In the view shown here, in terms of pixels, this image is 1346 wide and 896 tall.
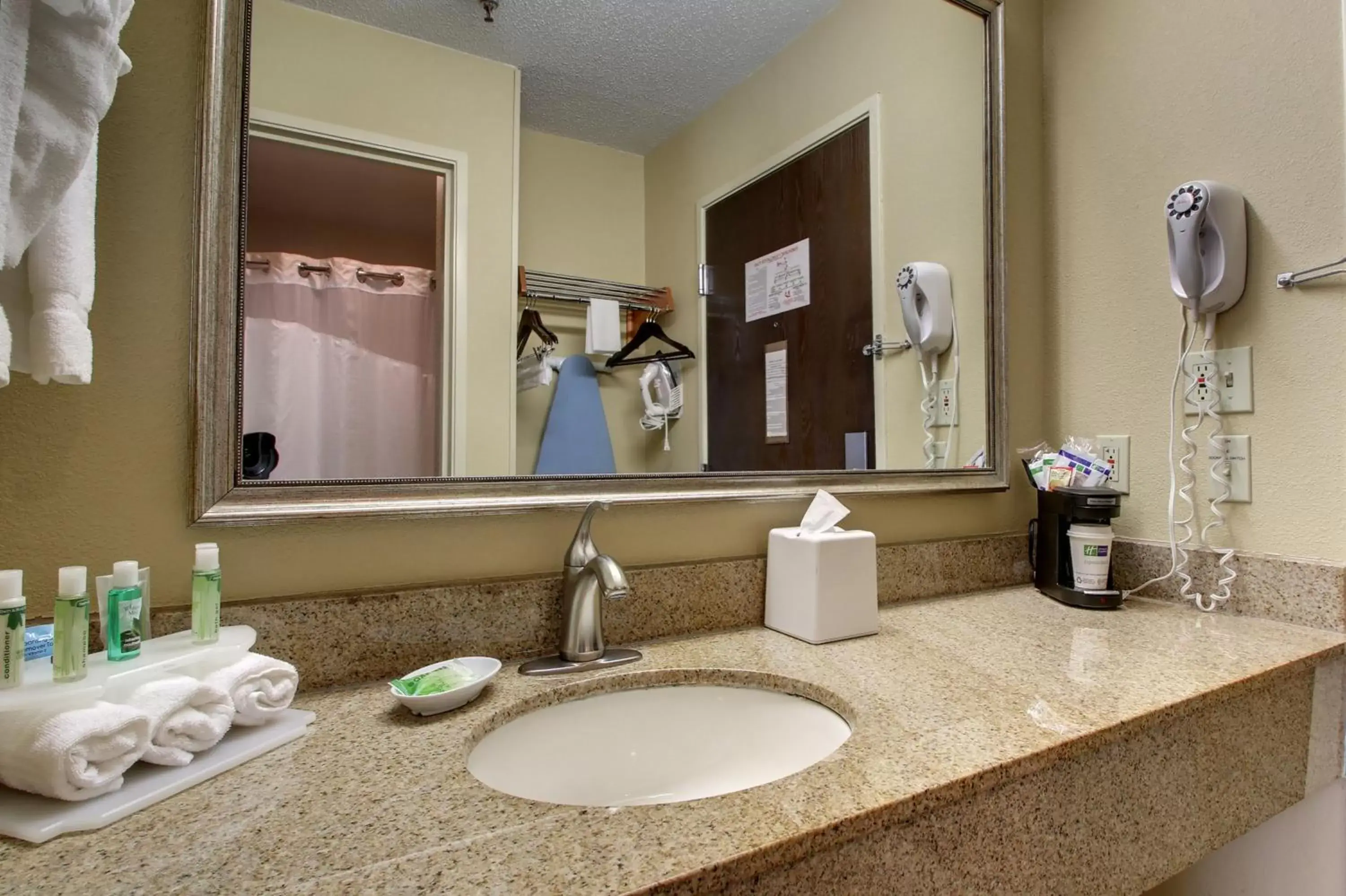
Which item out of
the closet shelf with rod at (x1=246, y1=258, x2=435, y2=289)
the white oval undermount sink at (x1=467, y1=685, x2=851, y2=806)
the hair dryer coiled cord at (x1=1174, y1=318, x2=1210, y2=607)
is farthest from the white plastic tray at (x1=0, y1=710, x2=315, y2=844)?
the hair dryer coiled cord at (x1=1174, y1=318, x2=1210, y2=607)

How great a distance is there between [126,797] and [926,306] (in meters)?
1.31

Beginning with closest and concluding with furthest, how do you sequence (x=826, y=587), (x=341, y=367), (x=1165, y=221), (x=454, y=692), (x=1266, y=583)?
(x=454, y=692) < (x=341, y=367) < (x=826, y=587) < (x=1266, y=583) < (x=1165, y=221)

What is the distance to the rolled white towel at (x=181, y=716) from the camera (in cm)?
51

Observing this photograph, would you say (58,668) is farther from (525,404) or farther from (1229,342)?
(1229,342)

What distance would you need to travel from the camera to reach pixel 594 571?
794 mm

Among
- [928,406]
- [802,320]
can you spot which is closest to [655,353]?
[802,320]

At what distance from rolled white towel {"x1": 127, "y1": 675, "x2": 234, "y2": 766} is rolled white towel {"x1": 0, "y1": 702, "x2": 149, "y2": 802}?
22 millimetres

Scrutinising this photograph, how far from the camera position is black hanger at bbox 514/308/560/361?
907 mm

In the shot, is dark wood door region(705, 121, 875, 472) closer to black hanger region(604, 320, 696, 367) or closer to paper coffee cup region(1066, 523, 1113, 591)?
black hanger region(604, 320, 696, 367)

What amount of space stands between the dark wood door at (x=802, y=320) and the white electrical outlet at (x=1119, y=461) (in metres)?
0.46

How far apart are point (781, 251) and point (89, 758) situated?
1.12 metres

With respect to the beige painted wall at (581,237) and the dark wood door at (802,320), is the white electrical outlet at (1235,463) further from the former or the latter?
the beige painted wall at (581,237)

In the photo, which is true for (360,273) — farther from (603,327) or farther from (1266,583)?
(1266,583)

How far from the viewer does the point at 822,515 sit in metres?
0.97
